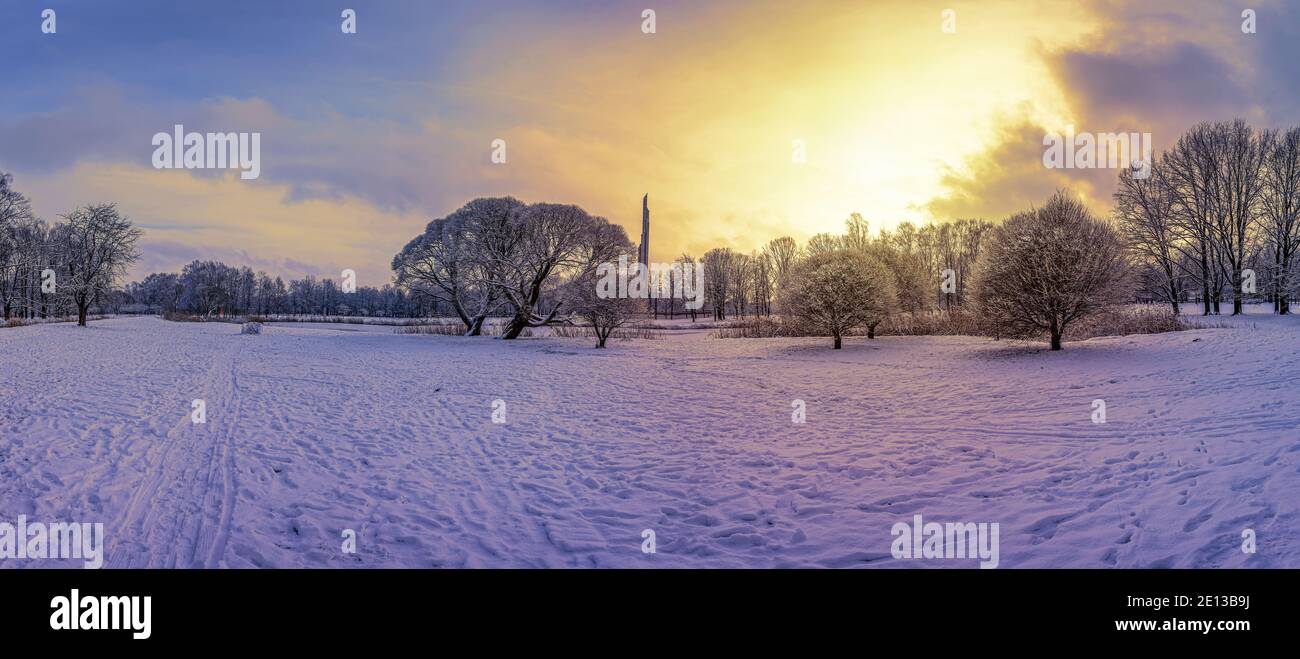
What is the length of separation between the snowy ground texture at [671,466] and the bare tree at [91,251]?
36.4 m

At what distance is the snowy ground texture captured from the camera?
5098 millimetres

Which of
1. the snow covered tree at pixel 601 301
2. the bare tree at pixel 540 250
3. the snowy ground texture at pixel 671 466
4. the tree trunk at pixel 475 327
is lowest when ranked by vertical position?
the snowy ground texture at pixel 671 466

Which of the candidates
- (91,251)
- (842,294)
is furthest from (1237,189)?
(91,251)

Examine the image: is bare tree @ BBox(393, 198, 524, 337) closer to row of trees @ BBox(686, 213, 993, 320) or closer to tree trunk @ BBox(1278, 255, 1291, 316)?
row of trees @ BBox(686, 213, 993, 320)

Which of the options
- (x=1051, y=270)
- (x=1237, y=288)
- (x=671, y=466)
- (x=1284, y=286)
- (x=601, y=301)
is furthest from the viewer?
(x=1237, y=288)

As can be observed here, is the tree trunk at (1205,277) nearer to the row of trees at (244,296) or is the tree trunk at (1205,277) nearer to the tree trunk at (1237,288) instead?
the tree trunk at (1237,288)

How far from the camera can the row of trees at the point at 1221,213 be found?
2864 centimetres

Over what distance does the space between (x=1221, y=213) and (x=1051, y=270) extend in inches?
893

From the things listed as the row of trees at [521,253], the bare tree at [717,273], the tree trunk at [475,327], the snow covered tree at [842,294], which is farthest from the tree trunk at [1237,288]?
the bare tree at [717,273]

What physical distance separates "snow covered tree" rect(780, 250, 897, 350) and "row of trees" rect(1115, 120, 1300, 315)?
16.1m

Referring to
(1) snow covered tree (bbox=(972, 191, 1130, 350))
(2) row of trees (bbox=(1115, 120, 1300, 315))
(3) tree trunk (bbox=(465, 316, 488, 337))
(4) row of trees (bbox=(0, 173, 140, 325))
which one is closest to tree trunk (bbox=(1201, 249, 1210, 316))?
(2) row of trees (bbox=(1115, 120, 1300, 315))

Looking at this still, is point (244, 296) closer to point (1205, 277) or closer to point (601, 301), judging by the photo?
point (601, 301)

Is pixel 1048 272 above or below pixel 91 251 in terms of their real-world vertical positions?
below

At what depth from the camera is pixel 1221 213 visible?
3014cm
